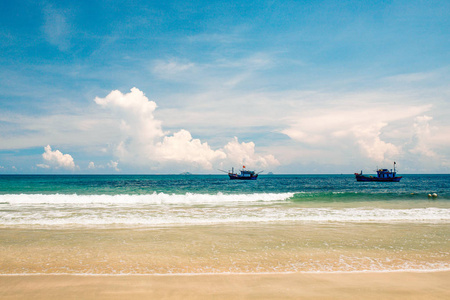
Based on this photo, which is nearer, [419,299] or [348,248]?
[419,299]

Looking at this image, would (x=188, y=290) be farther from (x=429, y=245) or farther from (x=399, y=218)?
(x=399, y=218)

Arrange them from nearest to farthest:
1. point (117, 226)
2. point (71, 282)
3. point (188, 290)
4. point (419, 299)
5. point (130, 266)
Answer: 1. point (419, 299)
2. point (188, 290)
3. point (71, 282)
4. point (130, 266)
5. point (117, 226)

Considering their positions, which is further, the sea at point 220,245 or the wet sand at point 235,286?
the sea at point 220,245

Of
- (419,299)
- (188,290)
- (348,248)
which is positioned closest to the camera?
(419,299)

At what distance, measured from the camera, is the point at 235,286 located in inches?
251

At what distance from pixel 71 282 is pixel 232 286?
12.9ft

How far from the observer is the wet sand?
5883 mm

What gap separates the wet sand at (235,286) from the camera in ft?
19.3

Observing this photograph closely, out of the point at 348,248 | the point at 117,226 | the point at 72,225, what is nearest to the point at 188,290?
the point at 348,248

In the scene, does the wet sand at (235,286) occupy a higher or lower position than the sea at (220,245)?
higher

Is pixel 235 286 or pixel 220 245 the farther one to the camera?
pixel 220 245

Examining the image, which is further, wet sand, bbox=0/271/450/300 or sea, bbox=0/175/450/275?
sea, bbox=0/175/450/275

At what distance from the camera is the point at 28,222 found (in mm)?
14719

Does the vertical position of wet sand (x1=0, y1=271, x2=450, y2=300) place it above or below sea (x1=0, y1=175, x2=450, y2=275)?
above
